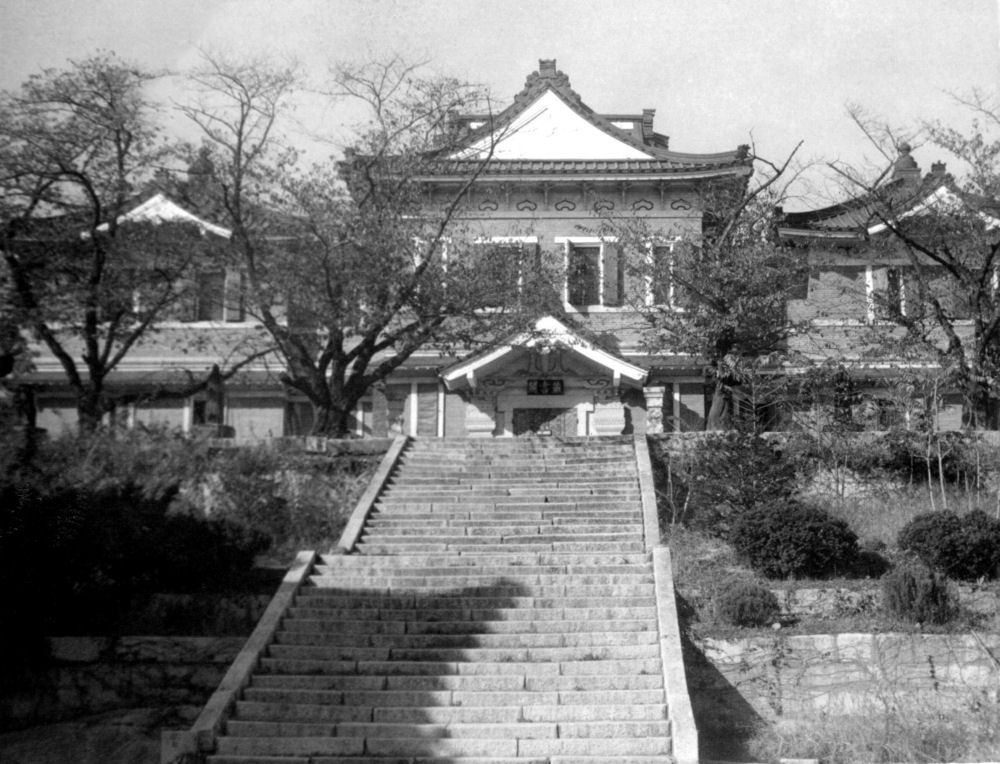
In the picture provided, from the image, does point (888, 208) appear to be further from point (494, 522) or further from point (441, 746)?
point (441, 746)

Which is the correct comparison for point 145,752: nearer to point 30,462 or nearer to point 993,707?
point 30,462

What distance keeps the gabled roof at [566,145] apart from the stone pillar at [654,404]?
13.6 ft

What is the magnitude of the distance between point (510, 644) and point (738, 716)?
7.87 feet

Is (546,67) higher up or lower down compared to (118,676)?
higher up

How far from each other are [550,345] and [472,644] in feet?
28.3

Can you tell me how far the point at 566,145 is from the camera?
2255 cm

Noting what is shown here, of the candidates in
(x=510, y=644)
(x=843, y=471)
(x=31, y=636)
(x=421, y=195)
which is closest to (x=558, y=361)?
(x=421, y=195)

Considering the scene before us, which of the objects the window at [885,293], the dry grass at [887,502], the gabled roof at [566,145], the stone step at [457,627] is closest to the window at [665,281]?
the gabled roof at [566,145]

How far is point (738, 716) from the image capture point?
11.4 m

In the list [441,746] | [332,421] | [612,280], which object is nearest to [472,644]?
[441,746]

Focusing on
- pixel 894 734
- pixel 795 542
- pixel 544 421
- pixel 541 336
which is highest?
pixel 541 336

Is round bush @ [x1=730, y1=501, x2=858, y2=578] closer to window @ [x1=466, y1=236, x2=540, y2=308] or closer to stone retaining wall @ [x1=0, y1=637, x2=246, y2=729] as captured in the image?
stone retaining wall @ [x1=0, y1=637, x2=246, y2=729]

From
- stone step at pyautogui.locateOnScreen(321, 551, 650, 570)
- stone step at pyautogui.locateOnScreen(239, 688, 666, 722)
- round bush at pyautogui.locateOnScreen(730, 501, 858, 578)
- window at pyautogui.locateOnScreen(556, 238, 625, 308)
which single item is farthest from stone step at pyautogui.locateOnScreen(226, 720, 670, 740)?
window at pyautogui.locateOnScreen(556, 238, 625, 308)

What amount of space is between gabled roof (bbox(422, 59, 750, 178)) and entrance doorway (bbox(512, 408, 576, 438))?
4.55 metres
